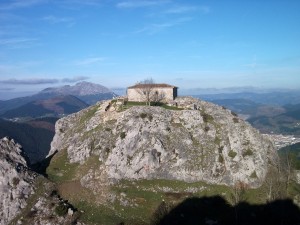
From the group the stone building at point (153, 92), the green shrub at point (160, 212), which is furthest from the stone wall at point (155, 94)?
the green shrub at point (160, 212)

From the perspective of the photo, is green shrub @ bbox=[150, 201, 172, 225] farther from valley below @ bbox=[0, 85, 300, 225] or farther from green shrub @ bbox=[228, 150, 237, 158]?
green shrub @ bbox=[228, 150, 237, 158]

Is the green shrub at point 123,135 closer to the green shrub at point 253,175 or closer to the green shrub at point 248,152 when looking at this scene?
the green shrub at point 248,152

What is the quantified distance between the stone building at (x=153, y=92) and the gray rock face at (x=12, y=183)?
40.8 meters

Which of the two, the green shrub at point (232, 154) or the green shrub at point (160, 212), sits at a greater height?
the green shrub at point (232, 154)

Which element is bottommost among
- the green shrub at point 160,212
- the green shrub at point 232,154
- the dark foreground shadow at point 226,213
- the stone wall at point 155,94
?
the dark foreground shadow at point 226,213

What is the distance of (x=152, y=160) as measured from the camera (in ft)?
262

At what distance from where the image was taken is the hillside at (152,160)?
72.6m

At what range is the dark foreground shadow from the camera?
68.6m

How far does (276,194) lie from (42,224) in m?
50.4

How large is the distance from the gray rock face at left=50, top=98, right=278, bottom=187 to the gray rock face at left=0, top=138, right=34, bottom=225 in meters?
12.8

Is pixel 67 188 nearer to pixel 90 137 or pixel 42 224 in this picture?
pixel 42 224

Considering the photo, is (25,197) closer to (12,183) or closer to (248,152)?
(12,183)

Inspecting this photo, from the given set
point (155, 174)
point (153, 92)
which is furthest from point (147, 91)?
point (155, 174)

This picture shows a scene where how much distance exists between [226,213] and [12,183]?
1802 inches
